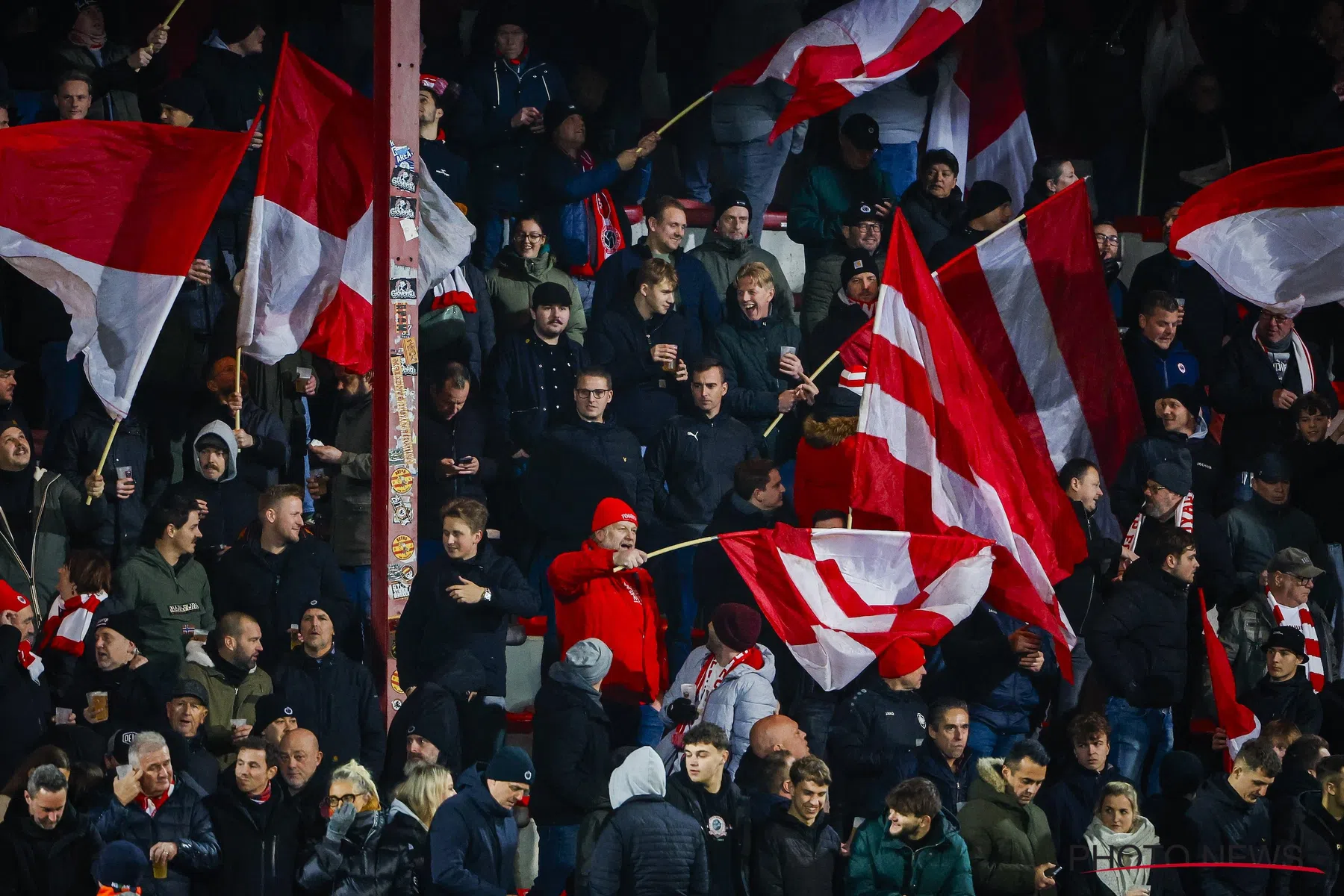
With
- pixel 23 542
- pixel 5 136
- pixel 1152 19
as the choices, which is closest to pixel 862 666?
pixel 23 542

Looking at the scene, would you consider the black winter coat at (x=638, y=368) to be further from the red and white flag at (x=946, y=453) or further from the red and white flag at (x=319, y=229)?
the red and white flag at (x=946, y=453)

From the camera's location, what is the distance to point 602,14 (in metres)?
15.4

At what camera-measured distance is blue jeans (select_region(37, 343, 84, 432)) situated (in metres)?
13.4

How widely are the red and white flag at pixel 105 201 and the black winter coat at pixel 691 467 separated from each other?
2.51 metres

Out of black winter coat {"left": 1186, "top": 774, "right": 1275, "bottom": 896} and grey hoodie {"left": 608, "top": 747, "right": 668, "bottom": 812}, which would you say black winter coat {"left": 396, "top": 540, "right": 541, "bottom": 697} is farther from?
black winter coat {"left": 1186, "top": 774, "right": 1275, "bottom": 896}

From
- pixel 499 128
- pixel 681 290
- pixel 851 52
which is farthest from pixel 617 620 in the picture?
pixel 851 52

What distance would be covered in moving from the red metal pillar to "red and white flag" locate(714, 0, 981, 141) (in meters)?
3.10

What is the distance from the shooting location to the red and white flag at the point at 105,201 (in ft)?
40.9

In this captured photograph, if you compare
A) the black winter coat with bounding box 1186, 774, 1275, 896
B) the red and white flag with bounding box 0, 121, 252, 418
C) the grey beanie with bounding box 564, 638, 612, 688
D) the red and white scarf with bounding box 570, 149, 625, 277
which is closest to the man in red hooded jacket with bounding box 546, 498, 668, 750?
the grey beanie with bounding box 564, 638, 612, 688

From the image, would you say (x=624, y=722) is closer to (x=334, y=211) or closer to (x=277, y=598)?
(x=277, y=598)

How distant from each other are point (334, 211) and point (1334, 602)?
5.78m

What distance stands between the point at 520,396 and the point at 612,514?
1.31 m

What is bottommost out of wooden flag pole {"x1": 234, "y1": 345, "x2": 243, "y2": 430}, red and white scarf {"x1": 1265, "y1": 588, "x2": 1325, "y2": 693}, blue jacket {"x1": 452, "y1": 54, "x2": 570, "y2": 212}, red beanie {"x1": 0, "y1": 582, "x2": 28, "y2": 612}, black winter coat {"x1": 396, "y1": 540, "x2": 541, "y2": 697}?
red and white scarf {"x1": 1265, "y1": 588, "x2": 1325, "y2": 693}

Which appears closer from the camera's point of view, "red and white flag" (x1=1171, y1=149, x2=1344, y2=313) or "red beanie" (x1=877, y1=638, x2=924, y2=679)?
"red beanie" (x1=877, y1=638, x2=924, y2=679)
